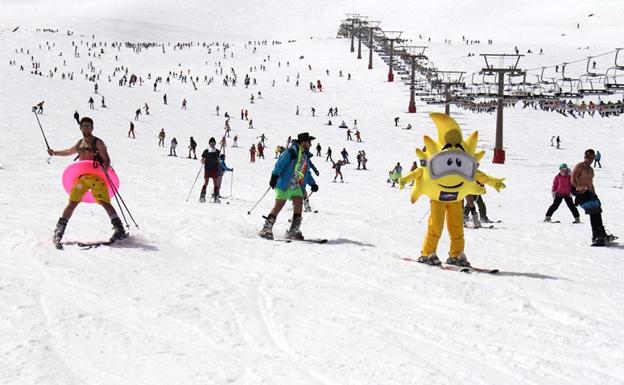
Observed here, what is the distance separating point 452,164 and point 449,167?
0.17 feet

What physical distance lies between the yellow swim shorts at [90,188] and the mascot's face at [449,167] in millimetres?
3037

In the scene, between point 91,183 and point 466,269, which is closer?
point 466,269

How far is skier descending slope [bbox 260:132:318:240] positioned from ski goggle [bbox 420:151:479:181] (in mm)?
1543

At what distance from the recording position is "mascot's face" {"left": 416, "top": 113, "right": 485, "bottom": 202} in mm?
6734

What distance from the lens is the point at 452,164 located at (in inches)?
268

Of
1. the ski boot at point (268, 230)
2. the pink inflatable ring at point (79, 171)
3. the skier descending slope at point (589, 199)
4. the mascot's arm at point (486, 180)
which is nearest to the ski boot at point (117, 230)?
the pink inflatable ring at point (79, 171)

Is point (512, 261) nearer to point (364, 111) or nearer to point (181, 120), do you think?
point (181, 120)

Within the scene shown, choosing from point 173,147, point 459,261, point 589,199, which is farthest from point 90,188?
point 173,147

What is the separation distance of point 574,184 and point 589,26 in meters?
101

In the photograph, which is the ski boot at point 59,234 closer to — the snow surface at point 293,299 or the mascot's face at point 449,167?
the snow surface at point 293,299

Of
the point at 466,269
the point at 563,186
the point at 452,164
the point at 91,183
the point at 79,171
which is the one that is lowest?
the point at 466,269

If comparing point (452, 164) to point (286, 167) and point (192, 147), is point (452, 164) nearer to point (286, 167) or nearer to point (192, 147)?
point (286, 167)

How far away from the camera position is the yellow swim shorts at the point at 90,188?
6.73 m

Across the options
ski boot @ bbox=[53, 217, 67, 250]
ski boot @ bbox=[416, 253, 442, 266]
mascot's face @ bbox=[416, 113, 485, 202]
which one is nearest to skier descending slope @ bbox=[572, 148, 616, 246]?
mascot's face @ bbox=[416, 113, 485, 202]
